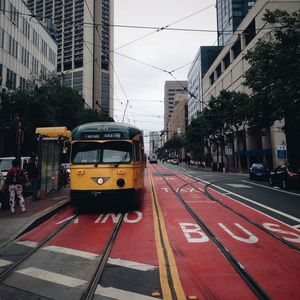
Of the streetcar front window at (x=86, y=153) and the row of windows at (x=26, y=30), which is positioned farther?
the row of windows at (x=26, y=30)

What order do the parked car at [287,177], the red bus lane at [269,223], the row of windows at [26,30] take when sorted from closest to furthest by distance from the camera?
the red bus lane at [269,223] < the parked car at [287,177] < the row of windows at [26,30]

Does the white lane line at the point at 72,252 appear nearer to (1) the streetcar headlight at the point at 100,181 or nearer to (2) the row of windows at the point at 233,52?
(1) the streetcar headlight at the point at 100,181

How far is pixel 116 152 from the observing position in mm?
12016

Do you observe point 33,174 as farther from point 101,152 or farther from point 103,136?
point 103,136

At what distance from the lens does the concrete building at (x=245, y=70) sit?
4259 cm

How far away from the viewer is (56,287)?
16.3ft

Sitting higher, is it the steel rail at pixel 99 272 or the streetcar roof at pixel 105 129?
the streetcar roof at pixel 105 129

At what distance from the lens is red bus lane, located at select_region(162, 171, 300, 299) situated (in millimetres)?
4894

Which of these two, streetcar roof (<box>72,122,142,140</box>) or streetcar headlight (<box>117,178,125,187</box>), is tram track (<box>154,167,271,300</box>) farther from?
streetcar roof (<box>72,122,142,140</box>)

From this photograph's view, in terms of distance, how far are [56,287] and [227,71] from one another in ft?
213

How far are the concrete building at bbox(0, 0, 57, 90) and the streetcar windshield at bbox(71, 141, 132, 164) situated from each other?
25728 mm

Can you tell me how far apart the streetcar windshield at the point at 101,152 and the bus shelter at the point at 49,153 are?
3.33m

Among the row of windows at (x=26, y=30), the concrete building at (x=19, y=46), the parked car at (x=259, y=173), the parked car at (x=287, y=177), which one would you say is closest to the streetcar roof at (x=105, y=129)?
the parked car at (x=287, y=177)

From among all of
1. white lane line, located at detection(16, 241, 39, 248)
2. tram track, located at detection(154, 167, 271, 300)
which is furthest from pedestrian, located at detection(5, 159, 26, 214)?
tram track, located at detection(154, 167, 271, 300)
